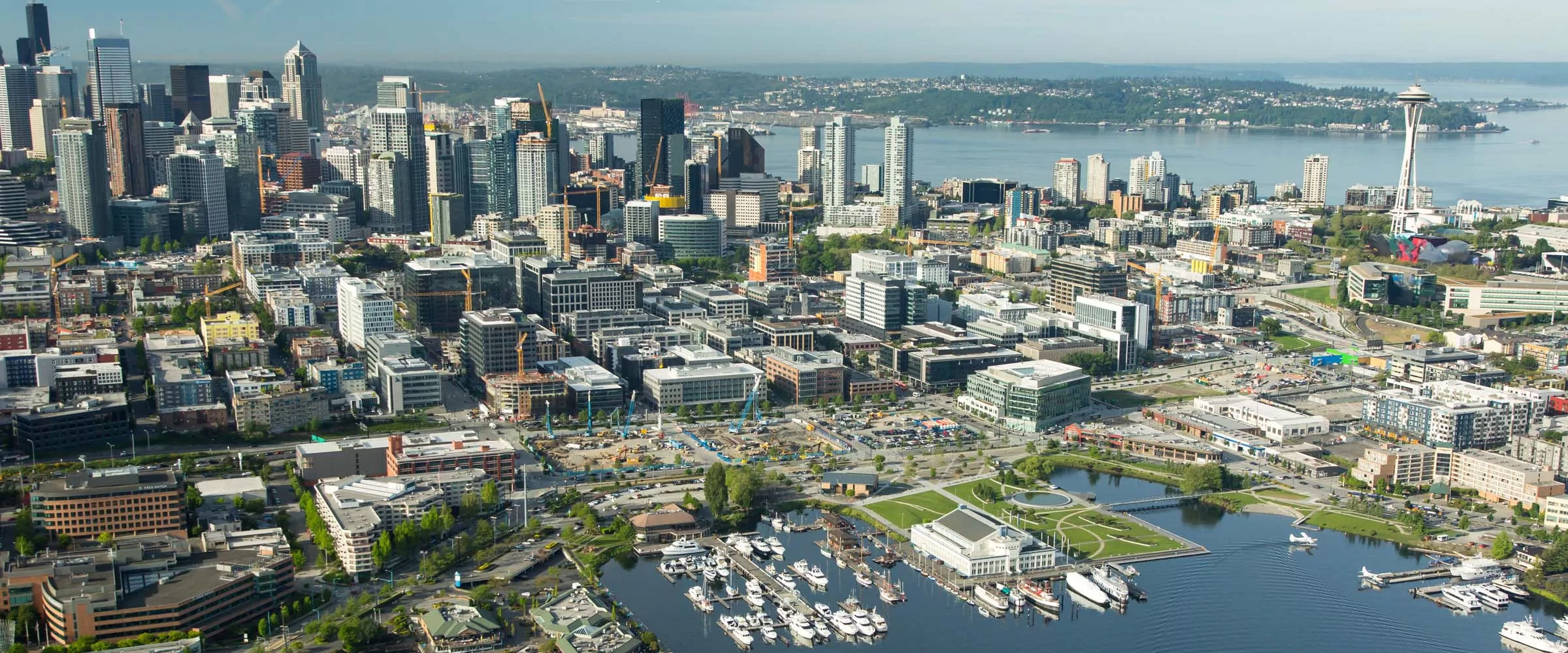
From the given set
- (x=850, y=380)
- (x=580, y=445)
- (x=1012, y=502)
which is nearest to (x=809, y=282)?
(x=850, y=380)

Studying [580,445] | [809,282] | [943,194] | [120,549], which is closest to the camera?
[120,549]

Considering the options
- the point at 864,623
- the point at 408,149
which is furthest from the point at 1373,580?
the point at 408,149

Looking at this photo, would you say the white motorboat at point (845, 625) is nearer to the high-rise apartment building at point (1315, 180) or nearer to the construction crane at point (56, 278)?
the construction crane at point (56, 278)

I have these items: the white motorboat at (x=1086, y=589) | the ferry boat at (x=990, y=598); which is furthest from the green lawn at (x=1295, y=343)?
the ferry boat at (x=990, y=598)

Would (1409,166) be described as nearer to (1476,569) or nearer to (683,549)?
(1476,569)

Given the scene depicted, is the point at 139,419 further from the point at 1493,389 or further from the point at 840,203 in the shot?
the point at 840,203
